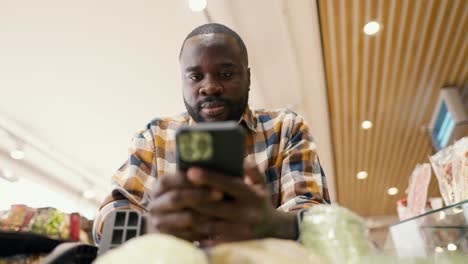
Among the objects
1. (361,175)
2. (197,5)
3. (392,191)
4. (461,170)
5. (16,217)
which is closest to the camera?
(16,217)

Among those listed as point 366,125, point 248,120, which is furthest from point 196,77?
point 366,125

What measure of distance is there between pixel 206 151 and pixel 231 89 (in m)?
0.49

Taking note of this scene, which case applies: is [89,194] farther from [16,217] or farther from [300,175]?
[300,175]

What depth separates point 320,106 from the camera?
3.11m

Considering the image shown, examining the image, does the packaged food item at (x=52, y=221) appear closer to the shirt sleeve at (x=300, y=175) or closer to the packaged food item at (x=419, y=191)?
the shirt sleeve at (x=300, y=175)

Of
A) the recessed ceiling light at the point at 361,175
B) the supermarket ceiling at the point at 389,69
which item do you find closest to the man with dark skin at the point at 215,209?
the supermarket ceiling at the point at 389,69

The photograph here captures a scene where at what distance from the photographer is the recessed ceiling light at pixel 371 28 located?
2340 millimetres

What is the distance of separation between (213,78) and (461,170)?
70 centimetres

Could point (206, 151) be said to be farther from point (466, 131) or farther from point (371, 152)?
point (371, 152)

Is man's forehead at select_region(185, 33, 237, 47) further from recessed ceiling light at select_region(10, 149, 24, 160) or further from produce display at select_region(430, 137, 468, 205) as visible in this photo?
recessed ceiling light at select_region(10, 149, 24, 160)

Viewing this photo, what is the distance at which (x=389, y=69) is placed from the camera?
9.13ft

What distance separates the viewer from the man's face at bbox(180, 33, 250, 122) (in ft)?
2.37

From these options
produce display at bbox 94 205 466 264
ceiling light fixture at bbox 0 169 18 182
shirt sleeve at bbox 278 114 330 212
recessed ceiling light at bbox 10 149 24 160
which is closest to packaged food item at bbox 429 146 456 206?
shirt sleeve at bbox 278 114 330 212

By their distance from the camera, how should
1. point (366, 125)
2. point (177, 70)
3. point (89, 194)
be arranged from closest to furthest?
point (177, 70) → point (366, 125) → point (89, 194)
